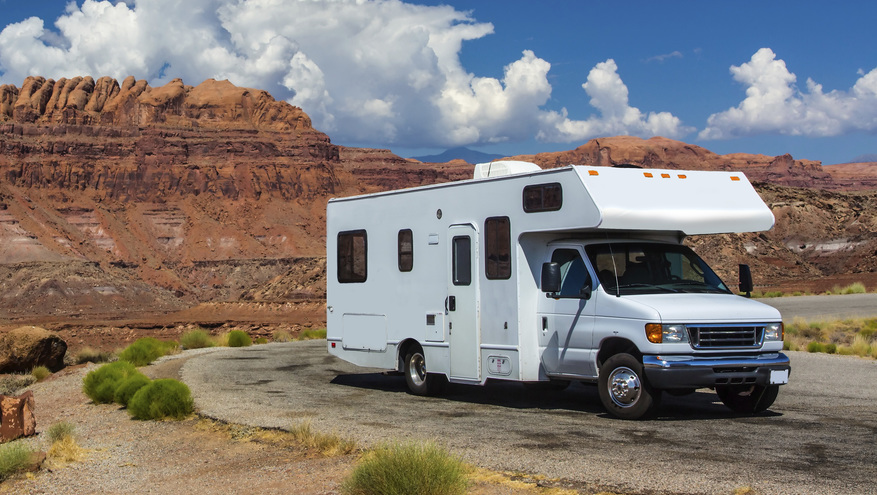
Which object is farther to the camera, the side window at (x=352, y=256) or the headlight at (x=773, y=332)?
the side window at (x=352, y=256)

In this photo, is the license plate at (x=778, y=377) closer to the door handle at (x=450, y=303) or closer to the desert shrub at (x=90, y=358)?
the door handle at (x=450, y=303)

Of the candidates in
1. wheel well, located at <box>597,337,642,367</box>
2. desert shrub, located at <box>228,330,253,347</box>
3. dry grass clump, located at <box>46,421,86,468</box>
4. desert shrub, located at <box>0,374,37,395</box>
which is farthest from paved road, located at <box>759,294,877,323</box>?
dry grass clump, located at <box>46,421,86,468</box>

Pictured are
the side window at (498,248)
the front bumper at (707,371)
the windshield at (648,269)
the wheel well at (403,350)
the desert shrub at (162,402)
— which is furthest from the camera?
the wheel well at (403,350)

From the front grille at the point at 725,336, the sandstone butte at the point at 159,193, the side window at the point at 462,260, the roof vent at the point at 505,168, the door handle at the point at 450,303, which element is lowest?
the front grille at the point at 725,336

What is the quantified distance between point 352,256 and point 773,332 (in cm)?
681

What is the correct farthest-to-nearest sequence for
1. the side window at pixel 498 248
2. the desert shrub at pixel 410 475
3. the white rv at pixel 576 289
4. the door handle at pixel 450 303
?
the door handle at pixel 450 303 → the side window at pixel 498 248 → the white rv at pixel 576 289 → the desert shrub at pixel 410 475

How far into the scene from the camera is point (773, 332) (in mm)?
10930

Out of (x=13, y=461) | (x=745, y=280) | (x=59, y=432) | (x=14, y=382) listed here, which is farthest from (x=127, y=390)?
(x=745, y=280)

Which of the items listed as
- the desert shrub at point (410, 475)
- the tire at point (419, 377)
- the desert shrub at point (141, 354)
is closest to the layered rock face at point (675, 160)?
the desert shrub at point (141, 354)

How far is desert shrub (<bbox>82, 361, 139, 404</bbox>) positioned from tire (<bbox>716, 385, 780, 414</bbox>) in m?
9.09

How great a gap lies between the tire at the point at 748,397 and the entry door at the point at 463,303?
3.22 m

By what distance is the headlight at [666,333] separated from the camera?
1041 centimetres

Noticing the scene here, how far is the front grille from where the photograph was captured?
34.4ft

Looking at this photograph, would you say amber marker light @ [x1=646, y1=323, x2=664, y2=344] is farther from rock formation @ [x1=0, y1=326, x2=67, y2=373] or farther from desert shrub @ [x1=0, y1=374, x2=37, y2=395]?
rock formation @ [x1=0, y1=326, x2=67, y2=373]
